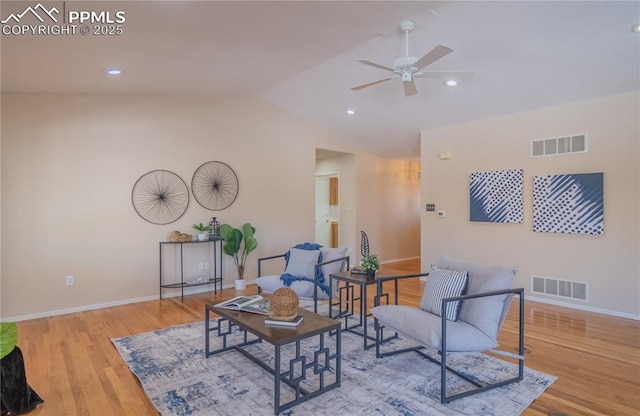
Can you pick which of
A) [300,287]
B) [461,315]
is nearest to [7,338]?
[300,287]

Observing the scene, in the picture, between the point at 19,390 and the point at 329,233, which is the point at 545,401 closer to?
the point at 19,390

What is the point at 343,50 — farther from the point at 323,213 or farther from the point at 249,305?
the point at 323,213

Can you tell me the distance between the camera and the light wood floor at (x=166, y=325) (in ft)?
7.73

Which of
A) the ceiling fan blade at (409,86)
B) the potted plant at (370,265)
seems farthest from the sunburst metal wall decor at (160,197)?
the ceiling fan blade at (409,86)

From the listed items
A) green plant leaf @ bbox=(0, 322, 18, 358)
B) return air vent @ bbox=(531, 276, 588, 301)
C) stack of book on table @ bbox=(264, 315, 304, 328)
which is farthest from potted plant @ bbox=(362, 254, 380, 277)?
return air vent @ bbox=(531, 276, 588, 301)

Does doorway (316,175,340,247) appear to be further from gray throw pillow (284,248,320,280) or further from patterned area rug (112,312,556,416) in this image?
patterned area rug (112,312,556,416)

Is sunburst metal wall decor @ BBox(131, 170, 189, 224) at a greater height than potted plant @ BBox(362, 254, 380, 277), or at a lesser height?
greater

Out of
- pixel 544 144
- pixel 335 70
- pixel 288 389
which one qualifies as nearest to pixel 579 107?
pixel 544 144

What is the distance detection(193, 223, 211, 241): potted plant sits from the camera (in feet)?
16.9

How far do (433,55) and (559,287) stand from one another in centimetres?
359

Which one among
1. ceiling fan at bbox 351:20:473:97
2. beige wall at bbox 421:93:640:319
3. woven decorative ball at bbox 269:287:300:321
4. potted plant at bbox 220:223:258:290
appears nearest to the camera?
woven decorative ball at bbox 269:287:300:321

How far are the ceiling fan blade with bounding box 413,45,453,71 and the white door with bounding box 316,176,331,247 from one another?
517 centimetres

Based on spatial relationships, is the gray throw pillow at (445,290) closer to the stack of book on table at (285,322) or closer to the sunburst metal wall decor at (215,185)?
the stack of book on table at (285,322)

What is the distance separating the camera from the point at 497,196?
514cm
